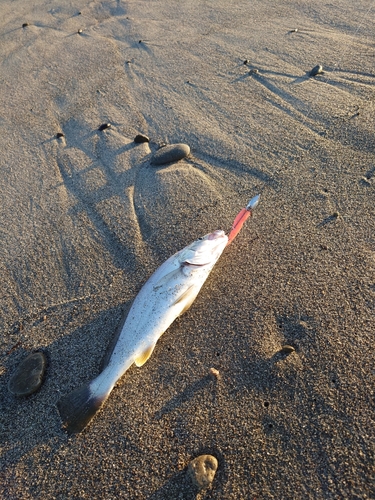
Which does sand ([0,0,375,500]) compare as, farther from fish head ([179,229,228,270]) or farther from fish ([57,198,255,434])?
fish head ([179,229,228,270])

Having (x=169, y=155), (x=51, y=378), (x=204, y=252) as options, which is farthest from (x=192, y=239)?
(x=51, y=378)

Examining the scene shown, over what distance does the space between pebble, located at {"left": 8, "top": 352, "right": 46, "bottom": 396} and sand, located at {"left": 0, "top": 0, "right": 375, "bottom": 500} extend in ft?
0.26

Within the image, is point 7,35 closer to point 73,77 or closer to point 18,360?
point 73,77

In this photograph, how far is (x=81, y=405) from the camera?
8.80 feet

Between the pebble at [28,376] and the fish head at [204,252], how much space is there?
1.54 meters

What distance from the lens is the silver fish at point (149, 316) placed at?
2.69 m

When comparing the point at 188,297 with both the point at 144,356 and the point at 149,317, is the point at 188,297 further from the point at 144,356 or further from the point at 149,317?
the point at 144,356

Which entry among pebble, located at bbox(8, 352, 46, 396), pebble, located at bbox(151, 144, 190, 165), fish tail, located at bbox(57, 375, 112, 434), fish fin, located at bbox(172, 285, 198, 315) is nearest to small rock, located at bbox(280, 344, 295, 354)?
fish fin, located at bbox(172, 285, 198, 315)

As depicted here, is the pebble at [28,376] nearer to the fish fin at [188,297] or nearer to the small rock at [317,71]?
the fish fin at [188,297]

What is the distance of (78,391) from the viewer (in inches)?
108

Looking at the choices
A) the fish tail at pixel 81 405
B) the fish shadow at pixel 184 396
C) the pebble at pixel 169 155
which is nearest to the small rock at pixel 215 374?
the fish shadow at pixel 184 396

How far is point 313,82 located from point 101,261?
13.7 ft

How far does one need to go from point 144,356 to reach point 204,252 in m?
1.08

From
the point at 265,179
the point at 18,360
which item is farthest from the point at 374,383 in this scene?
the point at 18,360
